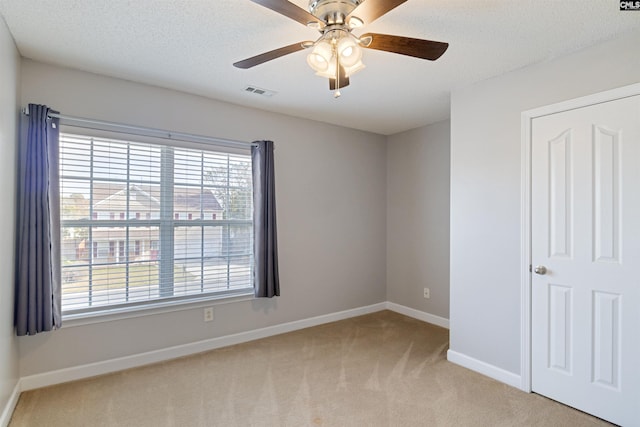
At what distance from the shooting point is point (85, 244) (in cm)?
273

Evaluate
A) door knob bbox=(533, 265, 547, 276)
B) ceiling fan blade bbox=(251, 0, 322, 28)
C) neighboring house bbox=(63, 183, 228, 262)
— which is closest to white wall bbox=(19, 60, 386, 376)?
neighboring house bbox=(63, 183, 228, 262)

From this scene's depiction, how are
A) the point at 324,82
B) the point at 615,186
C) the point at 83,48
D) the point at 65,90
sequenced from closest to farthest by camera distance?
the point at 615,186 → the point at 83,48 → the point at 65,90 → the point at 324,82

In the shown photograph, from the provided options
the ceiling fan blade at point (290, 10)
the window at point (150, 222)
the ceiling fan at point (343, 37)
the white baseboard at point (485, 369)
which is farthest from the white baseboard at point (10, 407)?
the white baseboard at point (485, 369)

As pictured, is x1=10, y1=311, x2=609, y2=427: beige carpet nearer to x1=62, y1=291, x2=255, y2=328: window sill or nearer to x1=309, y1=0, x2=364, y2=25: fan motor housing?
x1=62, y1=291, x2=255, y2=328: window sill

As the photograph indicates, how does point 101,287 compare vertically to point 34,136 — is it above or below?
below

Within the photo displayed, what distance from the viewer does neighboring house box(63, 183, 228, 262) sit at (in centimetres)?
276

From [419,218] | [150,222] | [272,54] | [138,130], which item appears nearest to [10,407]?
[150,222]

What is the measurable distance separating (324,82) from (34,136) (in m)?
2.18

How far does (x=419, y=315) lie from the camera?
4.29 metres

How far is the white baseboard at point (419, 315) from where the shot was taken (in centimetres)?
402

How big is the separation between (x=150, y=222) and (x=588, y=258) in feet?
11.0

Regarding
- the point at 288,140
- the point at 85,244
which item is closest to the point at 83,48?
the point at 85,244

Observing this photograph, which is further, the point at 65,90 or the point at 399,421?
the point at 65,90

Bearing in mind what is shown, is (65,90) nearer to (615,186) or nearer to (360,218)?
(360,218)
